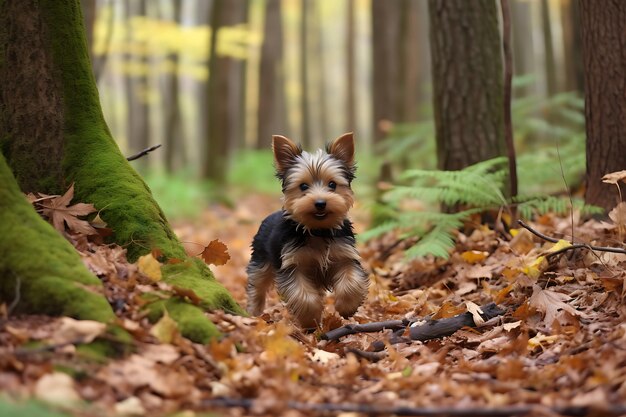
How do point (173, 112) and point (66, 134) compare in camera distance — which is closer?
point (66, 134)

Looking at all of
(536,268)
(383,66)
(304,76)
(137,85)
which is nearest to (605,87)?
(536,268)

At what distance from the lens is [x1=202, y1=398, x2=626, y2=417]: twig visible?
9.52 feet

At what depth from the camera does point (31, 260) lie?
3689 mm

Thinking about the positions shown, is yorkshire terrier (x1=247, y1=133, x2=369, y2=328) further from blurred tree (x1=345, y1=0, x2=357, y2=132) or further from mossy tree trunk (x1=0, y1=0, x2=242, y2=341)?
blurred tree (x1=345, y1=0, x2=357, y2=132)

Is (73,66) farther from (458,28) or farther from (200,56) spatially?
(200,56)

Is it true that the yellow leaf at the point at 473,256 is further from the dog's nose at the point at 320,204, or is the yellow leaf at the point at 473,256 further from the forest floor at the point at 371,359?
the dog's nose at the point at 320,204

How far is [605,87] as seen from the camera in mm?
5973

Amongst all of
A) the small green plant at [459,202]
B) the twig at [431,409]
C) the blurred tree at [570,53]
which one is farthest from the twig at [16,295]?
the blurred tree at [570,53]

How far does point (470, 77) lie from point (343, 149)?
2.65 m

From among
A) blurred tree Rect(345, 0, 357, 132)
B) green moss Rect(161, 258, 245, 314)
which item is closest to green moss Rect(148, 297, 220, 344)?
green moss Rect(161, 258, 245, 314)

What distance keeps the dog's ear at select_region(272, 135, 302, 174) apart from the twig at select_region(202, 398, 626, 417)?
2991 mm

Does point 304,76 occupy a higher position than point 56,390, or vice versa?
point 304,76

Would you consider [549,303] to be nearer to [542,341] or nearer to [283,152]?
[542,341]

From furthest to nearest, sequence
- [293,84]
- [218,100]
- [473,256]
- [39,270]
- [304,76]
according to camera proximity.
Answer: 1. [293,84]
2. [304,76]
3. [218,100]
4. [473,256]
5. [39,270]
